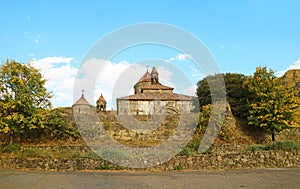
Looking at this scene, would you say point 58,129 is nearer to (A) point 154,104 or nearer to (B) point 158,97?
(A) point 154,104

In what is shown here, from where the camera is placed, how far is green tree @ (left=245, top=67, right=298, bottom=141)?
22.3 meters

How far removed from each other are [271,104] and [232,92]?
8.27m

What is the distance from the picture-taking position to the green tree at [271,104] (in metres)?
22.3

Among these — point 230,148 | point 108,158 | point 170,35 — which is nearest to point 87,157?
point 108,158

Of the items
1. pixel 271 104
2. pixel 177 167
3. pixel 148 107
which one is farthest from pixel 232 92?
pixel 177 167

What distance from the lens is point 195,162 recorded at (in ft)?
48.7

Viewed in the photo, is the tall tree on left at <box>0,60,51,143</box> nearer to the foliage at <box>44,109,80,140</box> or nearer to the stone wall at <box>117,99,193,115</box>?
the foliage at <box>44,109,80,140</box>

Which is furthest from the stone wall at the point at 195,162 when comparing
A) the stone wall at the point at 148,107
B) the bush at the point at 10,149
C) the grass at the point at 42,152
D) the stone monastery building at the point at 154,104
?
the stone wall at the point at 148,107

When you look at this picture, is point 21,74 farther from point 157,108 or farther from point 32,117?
point 157,108

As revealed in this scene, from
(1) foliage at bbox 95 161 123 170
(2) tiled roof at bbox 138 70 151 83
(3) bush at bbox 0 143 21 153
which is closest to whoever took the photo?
(1) foliage at bbox 95 161 123 170

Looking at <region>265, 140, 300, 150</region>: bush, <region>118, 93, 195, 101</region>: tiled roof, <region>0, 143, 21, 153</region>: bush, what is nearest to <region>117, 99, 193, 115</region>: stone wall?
<region>118, 93, 195, 101</region>: tiled roof

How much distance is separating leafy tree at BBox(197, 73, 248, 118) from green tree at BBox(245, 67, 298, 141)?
2.56m

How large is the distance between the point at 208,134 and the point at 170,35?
28.1ft

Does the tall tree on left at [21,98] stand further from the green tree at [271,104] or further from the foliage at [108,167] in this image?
the green tree at [271,104]
